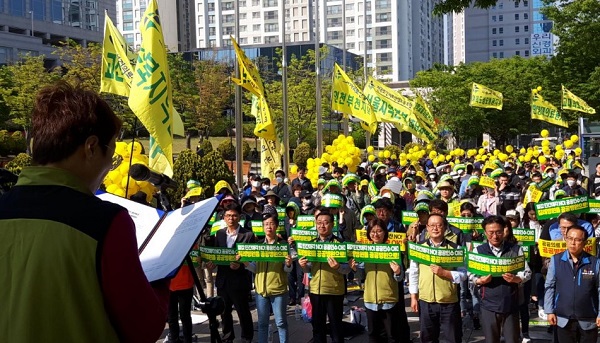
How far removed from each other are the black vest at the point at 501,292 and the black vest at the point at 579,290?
1.40 feet

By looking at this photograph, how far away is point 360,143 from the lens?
6028 cm

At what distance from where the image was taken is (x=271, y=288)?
7789mm

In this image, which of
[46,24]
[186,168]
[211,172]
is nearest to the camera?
[186,168]

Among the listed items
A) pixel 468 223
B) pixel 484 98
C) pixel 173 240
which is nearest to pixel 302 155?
pixel 484 98

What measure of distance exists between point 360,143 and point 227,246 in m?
52.6

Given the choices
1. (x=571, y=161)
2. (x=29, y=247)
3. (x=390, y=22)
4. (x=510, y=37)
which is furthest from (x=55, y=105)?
(x=510, y=37)

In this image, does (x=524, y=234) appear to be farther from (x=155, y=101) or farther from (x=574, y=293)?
(x=155, y=101)

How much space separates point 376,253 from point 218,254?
1.89 metres

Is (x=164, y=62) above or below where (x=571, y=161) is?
above

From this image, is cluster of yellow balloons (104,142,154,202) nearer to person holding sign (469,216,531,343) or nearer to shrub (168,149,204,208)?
person holding sign (469,216,531,343)

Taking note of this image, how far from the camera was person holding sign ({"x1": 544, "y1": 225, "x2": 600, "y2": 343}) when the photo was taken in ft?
20.9

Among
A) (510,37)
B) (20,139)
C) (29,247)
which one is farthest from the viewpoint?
(510,37)

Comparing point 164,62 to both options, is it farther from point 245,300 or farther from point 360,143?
point 360,143

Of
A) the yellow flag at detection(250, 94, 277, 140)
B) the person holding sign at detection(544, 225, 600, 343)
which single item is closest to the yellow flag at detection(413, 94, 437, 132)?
the yellow flag at detection(250, 94, 277, 140)
